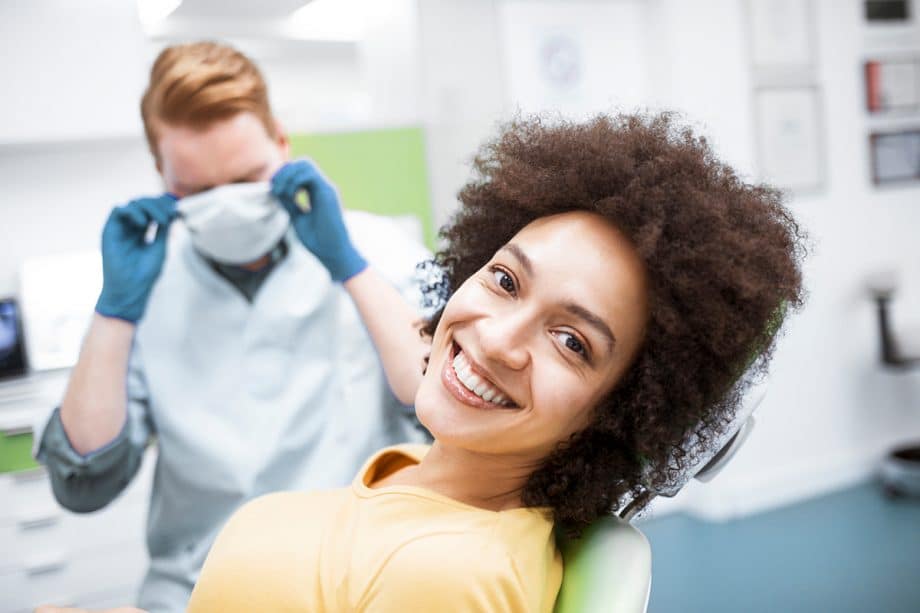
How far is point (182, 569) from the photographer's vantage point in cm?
139

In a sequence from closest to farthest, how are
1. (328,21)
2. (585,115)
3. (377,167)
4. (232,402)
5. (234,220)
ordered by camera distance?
(585,115) < (234,220) < (232,402) < (328,21) < (377,167)

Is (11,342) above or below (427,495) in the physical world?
above

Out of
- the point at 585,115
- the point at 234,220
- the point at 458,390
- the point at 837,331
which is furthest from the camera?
the point at 837,331

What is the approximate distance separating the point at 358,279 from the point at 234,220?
0.22 metres

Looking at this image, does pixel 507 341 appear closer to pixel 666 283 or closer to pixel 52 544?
pixel 666 283

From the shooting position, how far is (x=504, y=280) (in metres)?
1.02

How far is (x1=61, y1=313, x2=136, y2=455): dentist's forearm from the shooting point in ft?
4.10

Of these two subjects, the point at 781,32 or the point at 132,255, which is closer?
the point at 132,255

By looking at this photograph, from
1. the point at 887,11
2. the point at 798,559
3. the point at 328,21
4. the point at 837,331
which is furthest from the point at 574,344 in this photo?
the point at 887,11

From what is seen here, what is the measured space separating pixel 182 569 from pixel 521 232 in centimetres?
83

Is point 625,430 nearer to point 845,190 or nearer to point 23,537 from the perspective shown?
point 23,537

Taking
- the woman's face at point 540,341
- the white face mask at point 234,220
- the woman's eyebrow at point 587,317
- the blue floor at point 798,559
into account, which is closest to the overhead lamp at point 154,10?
the white face mask at point 234,220

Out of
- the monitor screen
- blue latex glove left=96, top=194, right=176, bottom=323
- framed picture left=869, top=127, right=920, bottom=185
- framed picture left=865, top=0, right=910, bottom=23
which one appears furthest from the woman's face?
framed picture left=865, top=0, right=910, bottom=23

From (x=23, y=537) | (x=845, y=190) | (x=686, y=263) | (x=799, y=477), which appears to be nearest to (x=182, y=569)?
(x=23, y=537)
